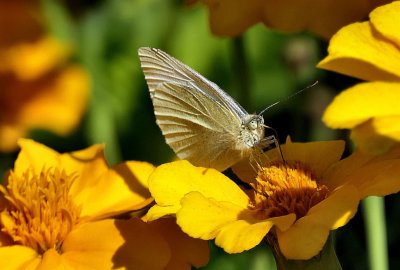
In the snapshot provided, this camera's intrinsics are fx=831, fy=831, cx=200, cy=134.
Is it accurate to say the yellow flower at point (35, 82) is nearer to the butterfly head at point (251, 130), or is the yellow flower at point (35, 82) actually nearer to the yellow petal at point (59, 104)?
the yellow petal at point (59, 104)

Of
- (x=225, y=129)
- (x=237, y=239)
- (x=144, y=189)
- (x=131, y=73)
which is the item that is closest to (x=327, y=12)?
(x=225, y=129)

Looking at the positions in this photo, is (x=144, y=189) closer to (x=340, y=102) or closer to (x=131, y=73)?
(x=340, y=102)

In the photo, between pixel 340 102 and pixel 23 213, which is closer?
pixel 340 102

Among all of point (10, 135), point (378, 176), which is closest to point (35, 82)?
point (10, 135)

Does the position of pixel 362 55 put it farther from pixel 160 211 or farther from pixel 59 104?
pixel 59 104

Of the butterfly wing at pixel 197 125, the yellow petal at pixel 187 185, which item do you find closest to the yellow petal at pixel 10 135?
the butterfly wing at pixel 197 125

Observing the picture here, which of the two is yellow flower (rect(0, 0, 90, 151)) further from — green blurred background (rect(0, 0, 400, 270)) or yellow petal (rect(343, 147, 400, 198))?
yellow petal (rect(343, 147, 400, 198))

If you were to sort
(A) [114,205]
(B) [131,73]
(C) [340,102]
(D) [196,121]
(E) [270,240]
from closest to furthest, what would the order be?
(C) [340,102], (E) [270,240], (A) [114,205], (D) [196,121], (B) [131,73]
